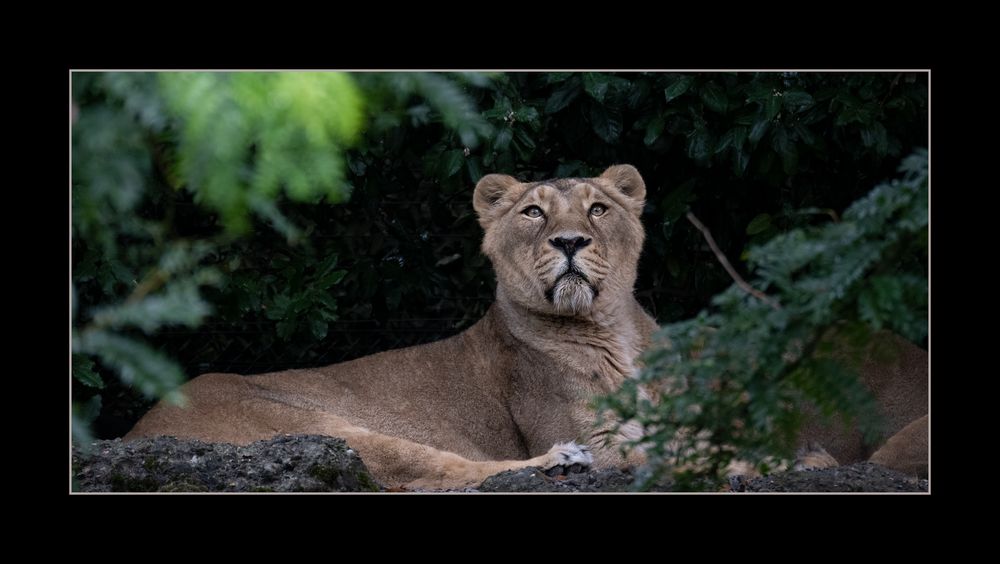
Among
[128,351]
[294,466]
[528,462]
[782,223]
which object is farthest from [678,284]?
[128,351]

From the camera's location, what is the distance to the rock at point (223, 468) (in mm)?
5465

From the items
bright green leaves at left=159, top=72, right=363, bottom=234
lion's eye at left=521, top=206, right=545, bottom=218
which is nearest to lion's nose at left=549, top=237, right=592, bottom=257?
lion's eye at left=521, top=206, right=545, bottom=218

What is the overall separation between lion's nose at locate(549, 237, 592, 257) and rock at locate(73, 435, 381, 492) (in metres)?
1.43

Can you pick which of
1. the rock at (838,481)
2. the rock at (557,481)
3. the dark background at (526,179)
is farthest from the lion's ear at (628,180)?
the rock at (838,481)

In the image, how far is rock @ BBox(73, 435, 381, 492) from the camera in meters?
5.46

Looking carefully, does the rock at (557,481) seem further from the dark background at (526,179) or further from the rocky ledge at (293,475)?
the dark background at (526,179)

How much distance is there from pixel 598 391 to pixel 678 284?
1959mm

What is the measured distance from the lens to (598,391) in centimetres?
651

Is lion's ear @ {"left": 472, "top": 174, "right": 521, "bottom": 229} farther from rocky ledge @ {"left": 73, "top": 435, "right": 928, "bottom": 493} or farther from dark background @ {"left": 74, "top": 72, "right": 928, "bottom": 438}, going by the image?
rocky ledge @ {"left": 73, "top": 435, "right": 928, "bottom": 493}

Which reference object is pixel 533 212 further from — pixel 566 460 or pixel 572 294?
pixel 566 460

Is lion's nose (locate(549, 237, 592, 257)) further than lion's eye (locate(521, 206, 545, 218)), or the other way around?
lion's eye (locate(521, 206, 545, 218))

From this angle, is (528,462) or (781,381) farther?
(528,462)

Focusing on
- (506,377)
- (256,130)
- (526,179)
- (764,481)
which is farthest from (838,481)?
(256,130)

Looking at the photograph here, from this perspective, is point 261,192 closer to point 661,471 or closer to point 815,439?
point 661,471
